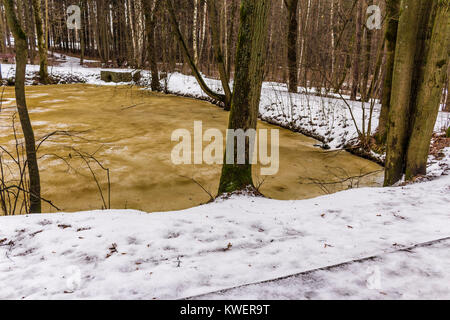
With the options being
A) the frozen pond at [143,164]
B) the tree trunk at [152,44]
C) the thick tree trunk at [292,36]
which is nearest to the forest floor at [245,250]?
the frozen pond at [143,164]

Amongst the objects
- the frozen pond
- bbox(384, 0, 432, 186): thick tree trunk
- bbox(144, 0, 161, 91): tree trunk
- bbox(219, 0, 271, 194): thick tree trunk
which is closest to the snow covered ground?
bbox(219, 0, 271, 194): thick tree trunk

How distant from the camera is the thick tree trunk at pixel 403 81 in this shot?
12.6 ft

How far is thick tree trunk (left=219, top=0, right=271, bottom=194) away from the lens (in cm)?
363

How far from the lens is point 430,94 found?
3783 mm

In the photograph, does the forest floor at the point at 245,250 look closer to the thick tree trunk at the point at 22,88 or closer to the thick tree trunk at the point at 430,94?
the thick tree trunk at the point at 430,94

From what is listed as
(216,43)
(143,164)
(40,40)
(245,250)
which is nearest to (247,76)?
(245,250)

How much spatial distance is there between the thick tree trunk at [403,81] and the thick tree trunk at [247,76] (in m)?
1.84

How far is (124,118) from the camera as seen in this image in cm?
1094

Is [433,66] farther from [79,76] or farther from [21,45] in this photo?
[79,76]

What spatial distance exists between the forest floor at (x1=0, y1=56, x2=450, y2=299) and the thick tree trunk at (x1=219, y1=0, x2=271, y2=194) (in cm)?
49

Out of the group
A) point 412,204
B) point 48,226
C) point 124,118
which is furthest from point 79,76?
point 412,204

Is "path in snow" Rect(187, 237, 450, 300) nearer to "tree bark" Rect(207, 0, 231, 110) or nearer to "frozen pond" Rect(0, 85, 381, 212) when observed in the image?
"frozen pond" Rect(0, 85, 381, 212)
